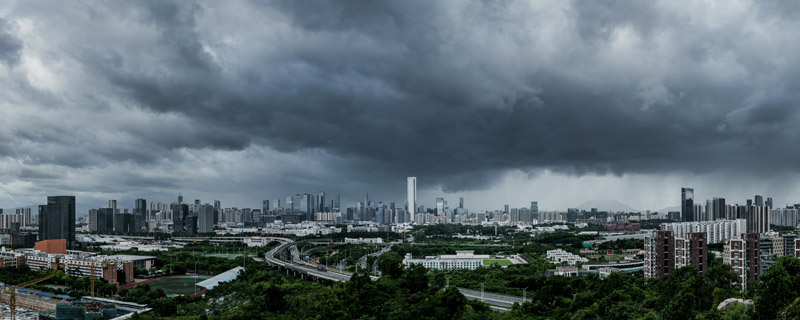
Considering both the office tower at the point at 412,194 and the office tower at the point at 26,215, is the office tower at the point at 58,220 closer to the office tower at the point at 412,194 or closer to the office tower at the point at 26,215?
the office tower at the point at 26,215

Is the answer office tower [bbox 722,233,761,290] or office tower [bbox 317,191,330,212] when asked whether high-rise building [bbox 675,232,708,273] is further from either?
office tower [bbox 317,191,330,212]

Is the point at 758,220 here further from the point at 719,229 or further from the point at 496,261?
the point at 496,261

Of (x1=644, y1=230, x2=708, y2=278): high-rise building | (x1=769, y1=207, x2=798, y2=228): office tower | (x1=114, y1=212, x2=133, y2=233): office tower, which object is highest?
(x1=644, y1=230, x2=708, y2=278): high-rise building

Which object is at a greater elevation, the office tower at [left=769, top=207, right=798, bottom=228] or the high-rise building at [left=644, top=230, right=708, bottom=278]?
the high-rise building at [left=644, top=230, right=708, bottom=278]

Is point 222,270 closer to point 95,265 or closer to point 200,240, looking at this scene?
point 95,265

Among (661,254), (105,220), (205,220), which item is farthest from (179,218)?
(661,254)

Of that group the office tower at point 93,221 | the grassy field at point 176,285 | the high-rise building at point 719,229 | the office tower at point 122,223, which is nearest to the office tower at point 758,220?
the high-rise building at point 719,229

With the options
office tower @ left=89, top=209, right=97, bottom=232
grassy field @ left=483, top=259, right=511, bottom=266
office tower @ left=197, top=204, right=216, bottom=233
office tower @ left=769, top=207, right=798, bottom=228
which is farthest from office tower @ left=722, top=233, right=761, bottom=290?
office tower @ left=89, top=209, right=97, bottom=232
